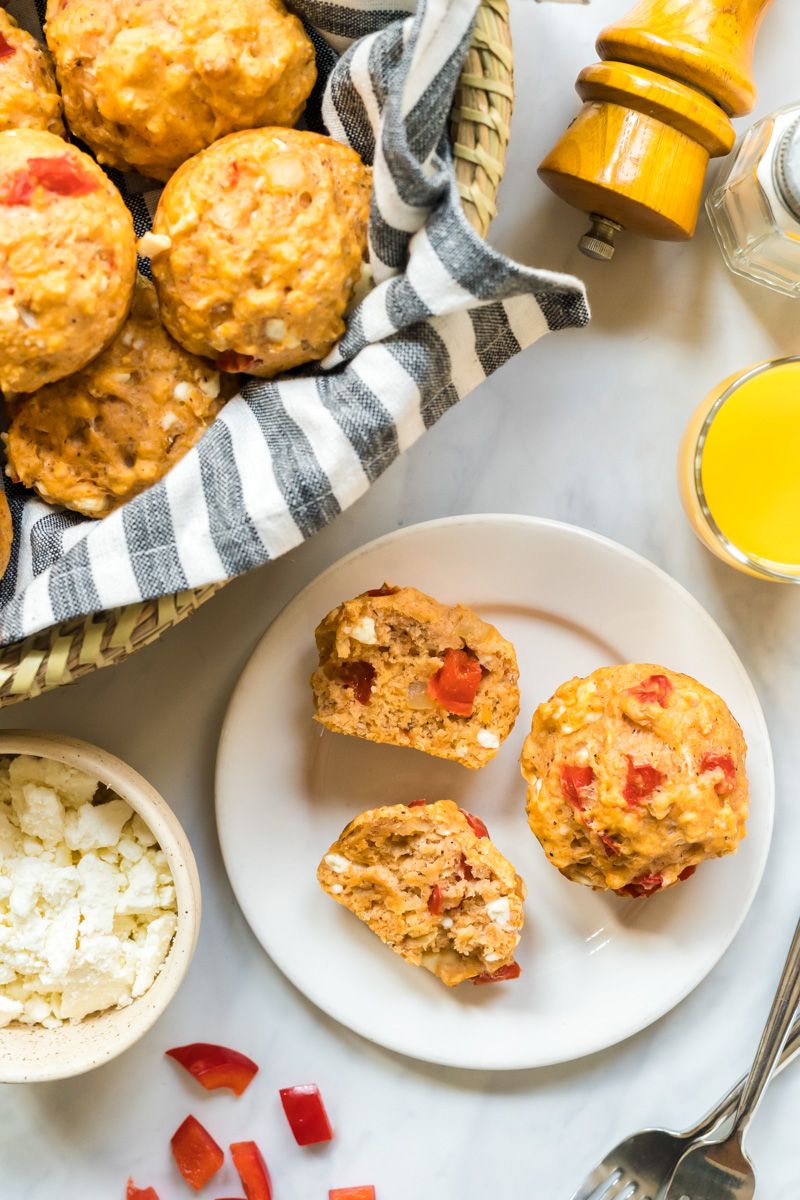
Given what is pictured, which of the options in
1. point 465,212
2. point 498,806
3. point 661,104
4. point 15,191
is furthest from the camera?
point 498,806

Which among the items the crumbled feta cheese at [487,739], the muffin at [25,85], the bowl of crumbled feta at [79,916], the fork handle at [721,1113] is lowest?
the fork handle at [721,1113]

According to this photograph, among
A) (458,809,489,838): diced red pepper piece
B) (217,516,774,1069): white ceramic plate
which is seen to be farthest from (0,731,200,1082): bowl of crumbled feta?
(458,809,489,838): diced red pepper piece

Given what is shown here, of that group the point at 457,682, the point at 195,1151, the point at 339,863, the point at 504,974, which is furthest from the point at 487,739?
the point at 195,1151

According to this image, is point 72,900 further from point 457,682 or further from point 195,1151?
point 457,682

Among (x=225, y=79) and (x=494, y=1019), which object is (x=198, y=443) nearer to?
(x=225, y=79)

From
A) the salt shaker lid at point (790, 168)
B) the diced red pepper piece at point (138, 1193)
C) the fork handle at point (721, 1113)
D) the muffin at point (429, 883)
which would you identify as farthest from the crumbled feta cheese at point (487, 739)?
the diced red pepper piece at point (138, 1193)

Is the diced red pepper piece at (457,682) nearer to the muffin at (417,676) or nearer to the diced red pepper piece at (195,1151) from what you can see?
the muffin at (417,676)
